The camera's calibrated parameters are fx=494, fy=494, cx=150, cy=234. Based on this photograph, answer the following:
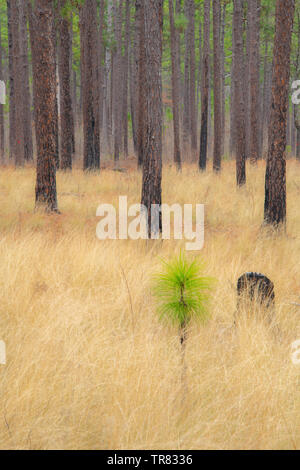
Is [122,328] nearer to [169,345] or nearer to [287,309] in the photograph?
[169,345]

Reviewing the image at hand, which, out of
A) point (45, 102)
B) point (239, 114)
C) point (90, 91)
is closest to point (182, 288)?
point (45, 102)

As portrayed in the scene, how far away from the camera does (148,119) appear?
7.45m

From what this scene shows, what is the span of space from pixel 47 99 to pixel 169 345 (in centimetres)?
648

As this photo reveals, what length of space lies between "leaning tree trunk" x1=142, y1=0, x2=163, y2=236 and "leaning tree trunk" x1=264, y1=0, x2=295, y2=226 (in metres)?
1.75

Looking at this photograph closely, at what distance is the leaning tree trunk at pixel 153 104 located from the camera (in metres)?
7.12

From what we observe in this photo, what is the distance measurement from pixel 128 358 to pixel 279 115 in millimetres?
5450

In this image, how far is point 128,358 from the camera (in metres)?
3.29

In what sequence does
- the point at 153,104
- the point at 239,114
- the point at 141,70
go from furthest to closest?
the point at 141,70
the point at 239,114
the point at 153,104

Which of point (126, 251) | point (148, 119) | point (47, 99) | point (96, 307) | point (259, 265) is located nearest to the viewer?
point (96, 307)

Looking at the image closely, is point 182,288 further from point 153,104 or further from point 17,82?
point 17,82

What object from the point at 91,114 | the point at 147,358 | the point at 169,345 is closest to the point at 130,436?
the point at 147,358

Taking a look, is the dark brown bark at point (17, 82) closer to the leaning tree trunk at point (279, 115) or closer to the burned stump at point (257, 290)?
the leaning tree trunk at point (279, 115)

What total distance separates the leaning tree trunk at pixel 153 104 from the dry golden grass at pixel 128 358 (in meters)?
1.49

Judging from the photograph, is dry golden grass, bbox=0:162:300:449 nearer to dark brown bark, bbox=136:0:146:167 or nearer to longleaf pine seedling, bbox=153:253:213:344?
longleaf pine seedling, bbox=153:253:213:344
